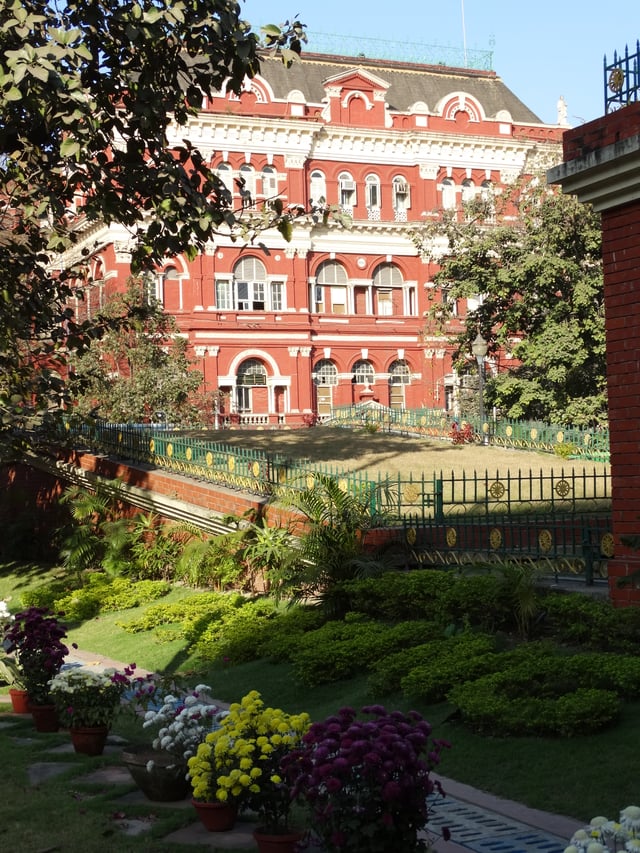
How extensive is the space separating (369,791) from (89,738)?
14.0ft

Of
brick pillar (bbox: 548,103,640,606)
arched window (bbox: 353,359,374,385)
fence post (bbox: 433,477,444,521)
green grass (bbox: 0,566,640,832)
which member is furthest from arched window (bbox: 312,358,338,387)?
brick pillar (bbox: 548,103,640,606)

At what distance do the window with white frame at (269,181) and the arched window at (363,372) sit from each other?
8.51 meters

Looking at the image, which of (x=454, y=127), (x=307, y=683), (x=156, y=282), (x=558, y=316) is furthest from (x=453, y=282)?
(x=307, y=683)

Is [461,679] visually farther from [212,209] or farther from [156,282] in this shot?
[156,282]

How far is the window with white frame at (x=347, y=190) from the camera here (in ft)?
161

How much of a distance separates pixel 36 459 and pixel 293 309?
2408 centimetres

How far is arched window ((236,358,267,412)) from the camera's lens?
1855 inches

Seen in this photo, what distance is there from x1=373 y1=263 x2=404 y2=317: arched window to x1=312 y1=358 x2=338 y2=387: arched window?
3483 millimetres

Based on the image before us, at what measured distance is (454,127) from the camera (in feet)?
166

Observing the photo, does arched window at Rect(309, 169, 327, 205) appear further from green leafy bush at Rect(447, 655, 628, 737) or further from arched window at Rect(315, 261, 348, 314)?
→ green leafy bush at Rect(447, 655, 628, 737)

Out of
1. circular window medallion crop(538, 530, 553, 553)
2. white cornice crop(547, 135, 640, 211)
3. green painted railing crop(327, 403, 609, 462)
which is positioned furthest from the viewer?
green painted railing crop(327, 403, 609, 462)

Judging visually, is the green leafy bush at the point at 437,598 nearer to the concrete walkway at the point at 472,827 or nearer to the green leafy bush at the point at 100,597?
the concrete walkway at the point at 472,827

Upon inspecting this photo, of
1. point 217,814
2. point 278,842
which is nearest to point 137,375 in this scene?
point 217,814

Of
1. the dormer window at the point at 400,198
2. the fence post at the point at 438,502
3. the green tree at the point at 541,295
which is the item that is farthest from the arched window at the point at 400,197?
the fence post at the point at 438,502
